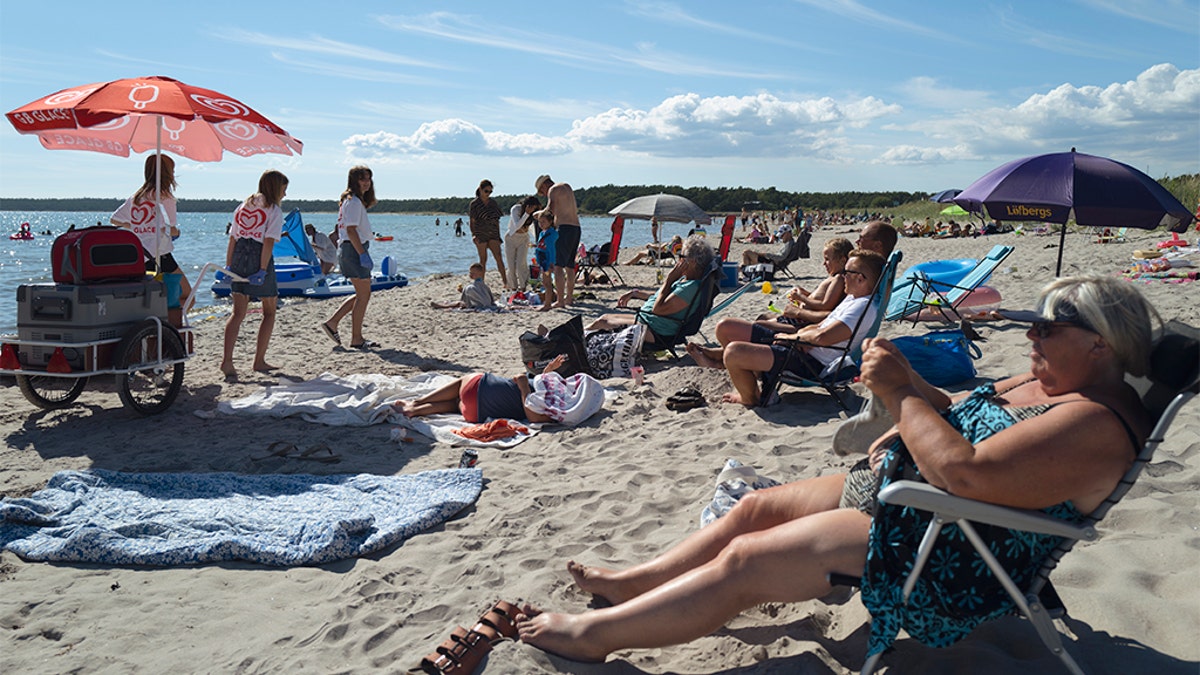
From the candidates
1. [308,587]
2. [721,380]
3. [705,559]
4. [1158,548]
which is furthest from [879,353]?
[721,380]

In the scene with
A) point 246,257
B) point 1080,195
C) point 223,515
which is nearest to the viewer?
point 223,515

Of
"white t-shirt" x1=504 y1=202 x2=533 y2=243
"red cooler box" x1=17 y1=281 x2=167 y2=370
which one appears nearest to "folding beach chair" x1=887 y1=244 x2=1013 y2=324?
"white t-shirt" x1=504 y1=202 x2=533 y2=243

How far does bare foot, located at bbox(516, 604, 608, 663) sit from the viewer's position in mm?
2238

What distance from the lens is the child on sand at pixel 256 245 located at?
6.32 m

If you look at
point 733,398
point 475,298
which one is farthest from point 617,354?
point 475,298

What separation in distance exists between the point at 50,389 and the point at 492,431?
3.21m

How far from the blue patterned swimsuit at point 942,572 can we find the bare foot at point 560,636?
77cm

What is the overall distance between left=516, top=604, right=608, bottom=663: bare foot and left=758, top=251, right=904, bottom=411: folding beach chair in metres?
2.79

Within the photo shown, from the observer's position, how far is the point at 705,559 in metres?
2.36

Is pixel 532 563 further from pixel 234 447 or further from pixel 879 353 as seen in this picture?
pixel 234 447

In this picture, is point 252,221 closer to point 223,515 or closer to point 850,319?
point 223,515

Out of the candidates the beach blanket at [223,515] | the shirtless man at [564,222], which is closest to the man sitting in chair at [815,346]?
the beach blanket at [223,515]

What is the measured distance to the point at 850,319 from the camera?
4621 millimetres

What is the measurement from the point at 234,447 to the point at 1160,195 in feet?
21.0
